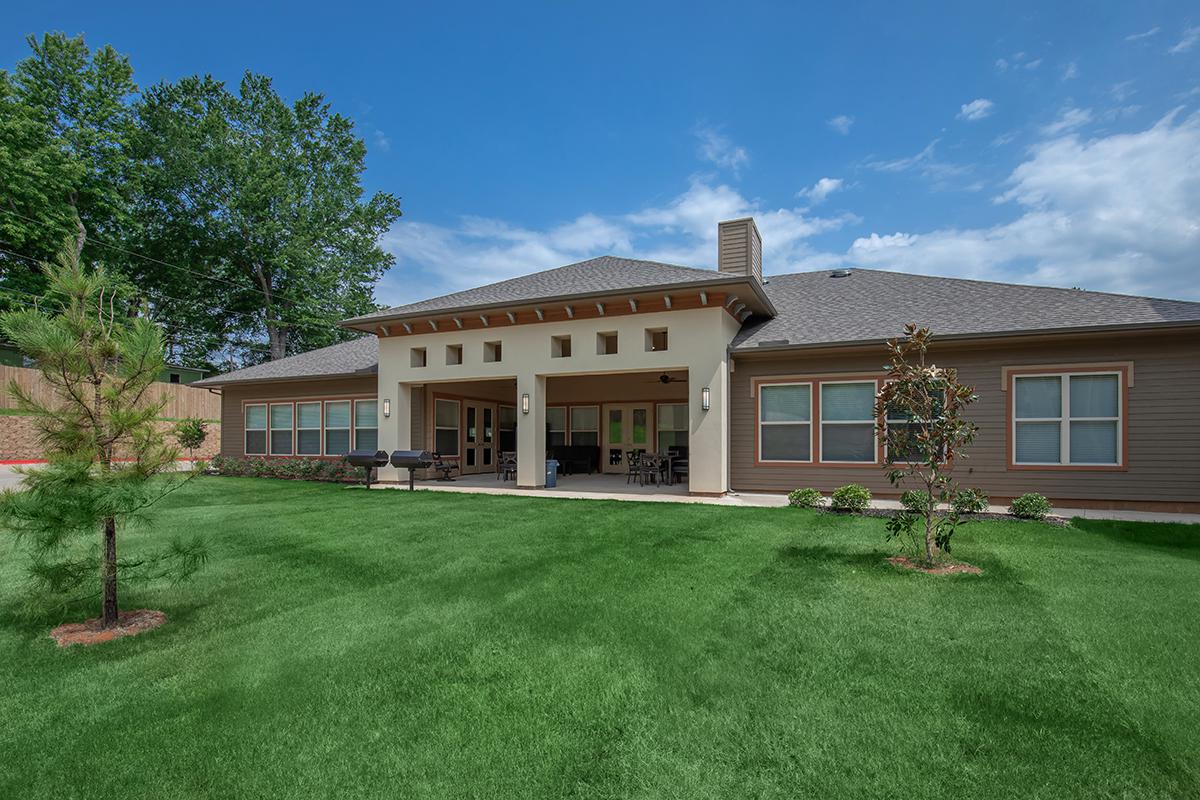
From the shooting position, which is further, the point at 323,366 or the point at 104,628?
the point at 323,366

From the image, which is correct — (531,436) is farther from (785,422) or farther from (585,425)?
(785,422)

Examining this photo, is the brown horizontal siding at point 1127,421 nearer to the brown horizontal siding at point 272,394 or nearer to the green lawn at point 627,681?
the green lawn at point 627,681

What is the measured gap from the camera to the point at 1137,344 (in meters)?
9.68

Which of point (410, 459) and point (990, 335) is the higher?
point (990, 335)

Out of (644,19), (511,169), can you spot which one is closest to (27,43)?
(511,169)

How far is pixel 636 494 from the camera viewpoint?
1188cm

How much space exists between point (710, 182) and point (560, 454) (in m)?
10.3

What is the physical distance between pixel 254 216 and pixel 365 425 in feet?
71.2

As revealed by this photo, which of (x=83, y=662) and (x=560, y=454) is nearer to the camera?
(x=83, y=662)

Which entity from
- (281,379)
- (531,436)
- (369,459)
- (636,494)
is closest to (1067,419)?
(636,494)

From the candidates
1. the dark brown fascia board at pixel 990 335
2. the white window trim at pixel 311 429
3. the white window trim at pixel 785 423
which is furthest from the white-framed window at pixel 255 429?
the white window trim at pixel 785 423

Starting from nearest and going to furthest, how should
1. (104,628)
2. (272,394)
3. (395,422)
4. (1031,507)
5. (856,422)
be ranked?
(104,628) < (1031,507) < (856,422) < (395,422) < (272,394)

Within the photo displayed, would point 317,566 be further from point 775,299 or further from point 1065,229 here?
point 1065,229

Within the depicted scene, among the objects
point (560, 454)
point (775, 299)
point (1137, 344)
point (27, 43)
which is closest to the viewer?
point (1137, 344)
